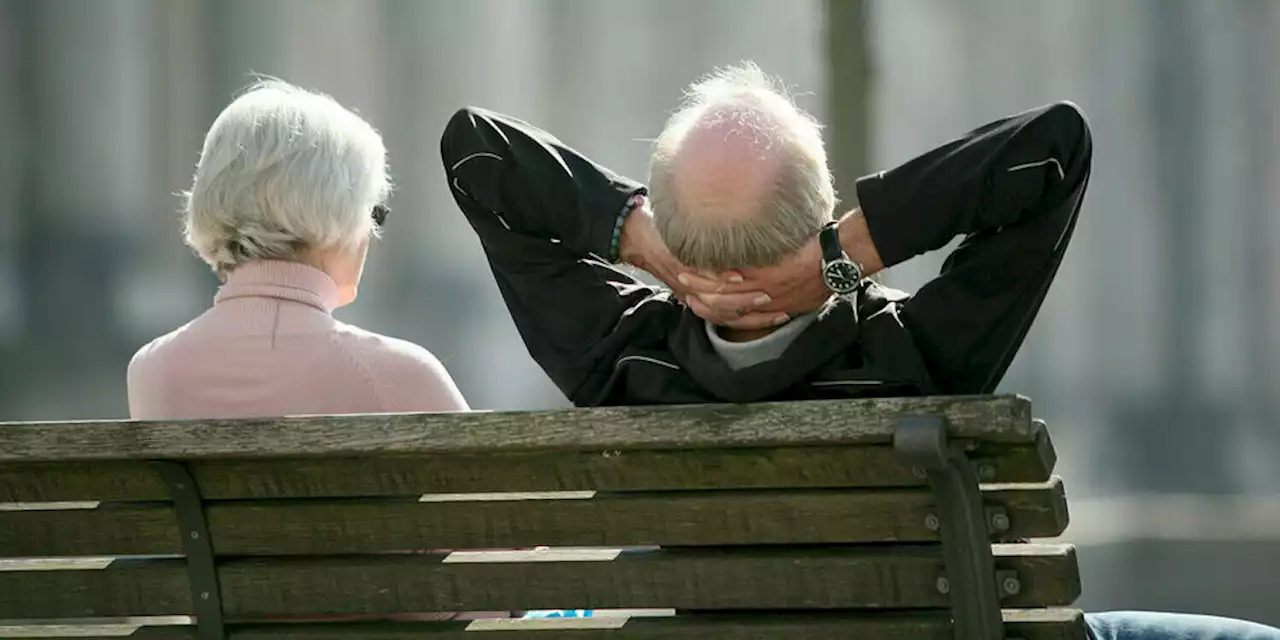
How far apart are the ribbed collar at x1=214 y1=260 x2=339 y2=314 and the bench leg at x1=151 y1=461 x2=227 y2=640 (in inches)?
21.0

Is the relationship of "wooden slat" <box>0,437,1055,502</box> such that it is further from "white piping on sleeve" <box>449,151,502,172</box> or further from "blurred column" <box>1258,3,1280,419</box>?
"blurred column" <box>1258,3,1280,419</box>

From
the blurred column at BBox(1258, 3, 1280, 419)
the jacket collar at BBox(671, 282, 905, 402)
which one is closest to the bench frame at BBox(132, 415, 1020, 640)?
the jacket collar at BBox(671, 282, 905, 402)

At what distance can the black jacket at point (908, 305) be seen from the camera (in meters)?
2.20

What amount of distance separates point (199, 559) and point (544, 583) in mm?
423

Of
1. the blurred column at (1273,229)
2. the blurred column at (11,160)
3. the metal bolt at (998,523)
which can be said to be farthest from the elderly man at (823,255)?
the blurred column at (11,160)

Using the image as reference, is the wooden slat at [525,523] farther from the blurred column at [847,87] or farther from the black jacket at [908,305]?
the blurred column at [847,87]

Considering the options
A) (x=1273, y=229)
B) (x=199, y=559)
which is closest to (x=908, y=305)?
(x=199, y=559)

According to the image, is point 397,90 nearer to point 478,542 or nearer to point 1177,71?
point 1177,71

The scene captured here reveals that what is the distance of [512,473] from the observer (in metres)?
2.10

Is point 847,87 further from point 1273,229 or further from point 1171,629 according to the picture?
point 1171,629

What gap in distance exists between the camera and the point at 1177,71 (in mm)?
4824

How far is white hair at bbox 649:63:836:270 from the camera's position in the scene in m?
2.20

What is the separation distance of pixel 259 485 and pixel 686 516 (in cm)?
A: 50

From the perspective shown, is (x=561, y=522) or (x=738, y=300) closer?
(x=561, y=522)
